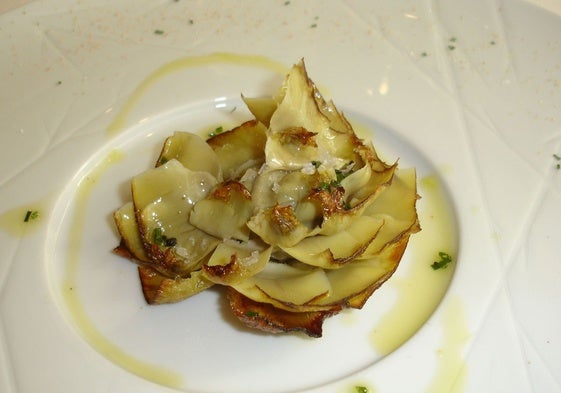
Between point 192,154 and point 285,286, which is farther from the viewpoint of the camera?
point 192,154

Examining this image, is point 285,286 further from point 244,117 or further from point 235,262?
point 244,117

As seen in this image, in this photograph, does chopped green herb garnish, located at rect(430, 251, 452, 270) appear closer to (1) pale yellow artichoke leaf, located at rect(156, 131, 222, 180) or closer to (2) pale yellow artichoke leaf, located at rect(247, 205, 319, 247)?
(2) pale yellow artichoke leaf, located at rect(247, 205, 319, 247)

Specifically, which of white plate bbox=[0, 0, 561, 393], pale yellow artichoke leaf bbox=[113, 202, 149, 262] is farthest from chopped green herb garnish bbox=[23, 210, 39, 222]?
pale yellow artichoke leaf bbox=[113, 202, 149, 262]

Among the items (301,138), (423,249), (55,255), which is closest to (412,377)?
(423,249)

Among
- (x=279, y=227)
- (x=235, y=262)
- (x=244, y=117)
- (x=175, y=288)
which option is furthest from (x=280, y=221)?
(x=244, y=117)

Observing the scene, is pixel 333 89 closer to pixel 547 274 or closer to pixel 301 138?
pixel 301 138
